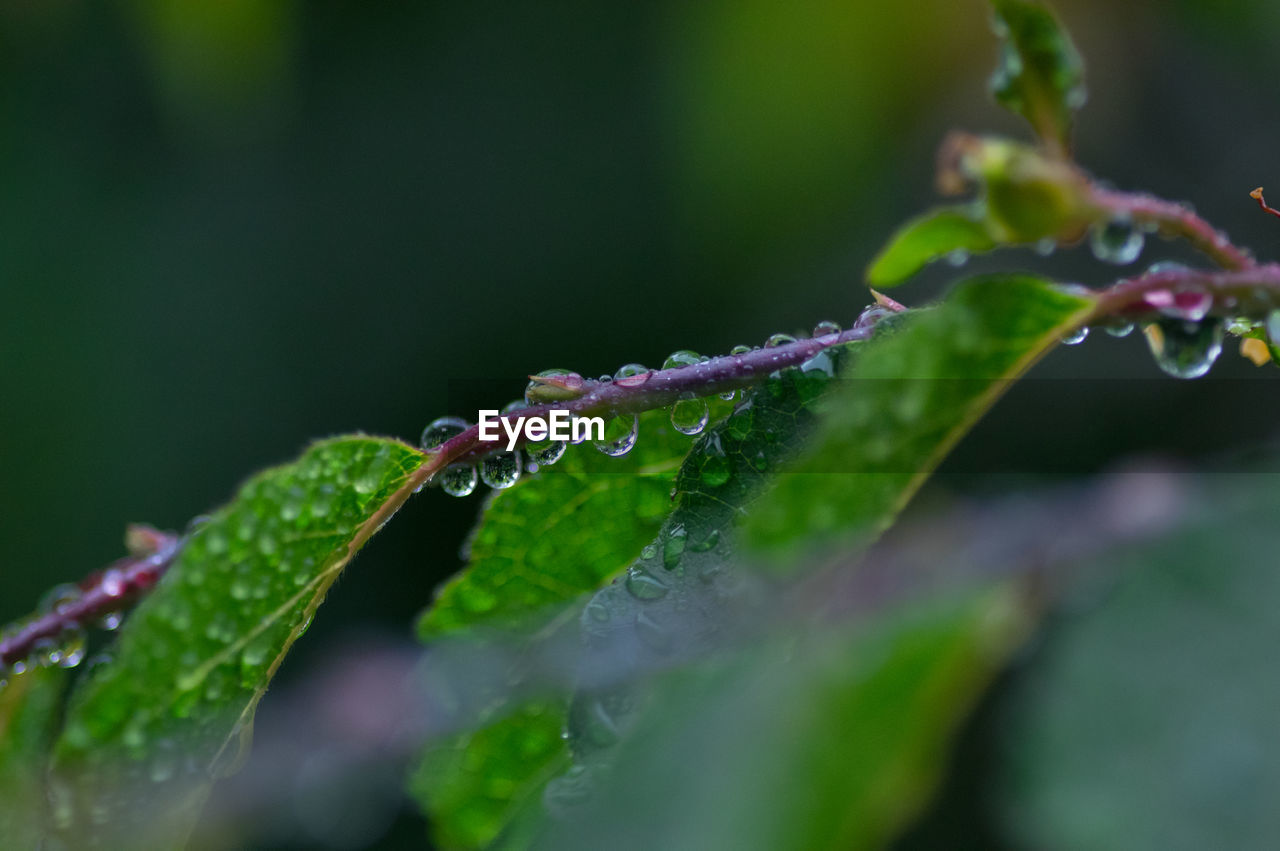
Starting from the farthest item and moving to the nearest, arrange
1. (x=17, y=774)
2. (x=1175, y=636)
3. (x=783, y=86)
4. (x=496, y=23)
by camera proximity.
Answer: (x=496, y=23)
(x=783, y=86)
(x=17, y=774)
(x=1175, y=636)

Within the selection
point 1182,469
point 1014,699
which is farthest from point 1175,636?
point 1182,469

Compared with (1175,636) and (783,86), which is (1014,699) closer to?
(1175,636)

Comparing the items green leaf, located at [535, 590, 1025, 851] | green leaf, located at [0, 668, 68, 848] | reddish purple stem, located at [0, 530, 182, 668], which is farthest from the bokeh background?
green leaf, located at [535, 590, 1025, 851]

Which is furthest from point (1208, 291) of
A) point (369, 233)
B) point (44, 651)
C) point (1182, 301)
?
point (369, 233)

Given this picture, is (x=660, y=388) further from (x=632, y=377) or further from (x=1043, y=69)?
(x=1043, y=69)

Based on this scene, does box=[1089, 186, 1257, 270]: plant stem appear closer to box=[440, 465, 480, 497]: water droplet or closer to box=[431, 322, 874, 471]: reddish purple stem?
box=[431, 322, 874, 471]: reddish purple stem

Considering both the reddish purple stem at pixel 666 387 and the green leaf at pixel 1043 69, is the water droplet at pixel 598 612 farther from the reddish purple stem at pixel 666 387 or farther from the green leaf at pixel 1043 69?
the green leaf at pixel 1043 69

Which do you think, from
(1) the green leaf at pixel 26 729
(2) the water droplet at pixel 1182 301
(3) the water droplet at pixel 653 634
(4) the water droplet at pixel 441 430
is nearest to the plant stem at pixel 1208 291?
(2) the water droplet at pixel 1182 301
